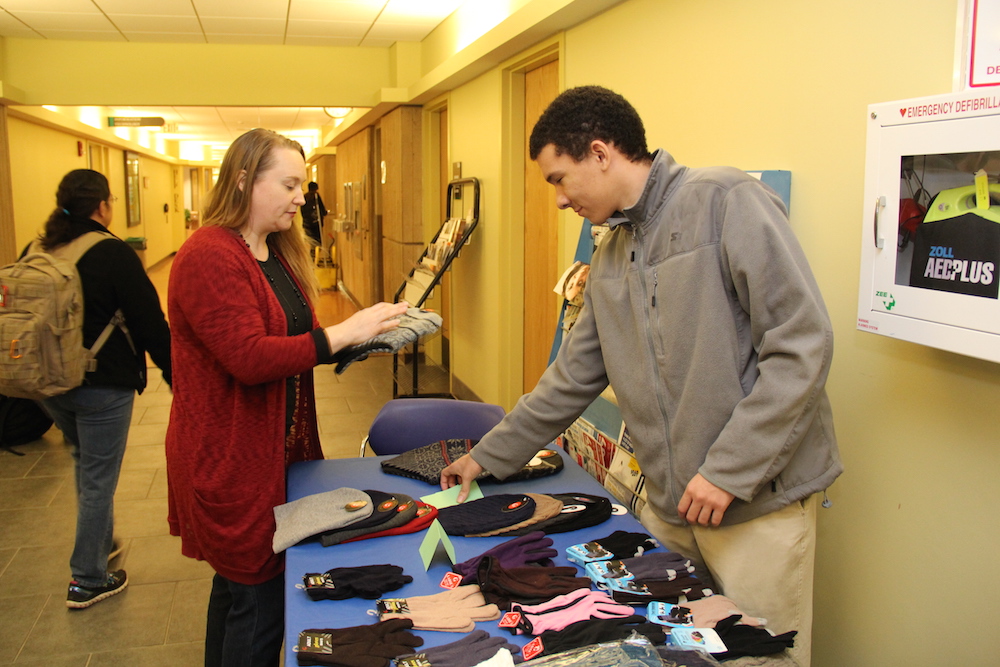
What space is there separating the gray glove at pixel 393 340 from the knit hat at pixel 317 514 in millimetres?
365

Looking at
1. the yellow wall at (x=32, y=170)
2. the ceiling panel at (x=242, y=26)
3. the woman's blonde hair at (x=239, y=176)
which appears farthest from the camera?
the yellow wall at (x=32, y=170)

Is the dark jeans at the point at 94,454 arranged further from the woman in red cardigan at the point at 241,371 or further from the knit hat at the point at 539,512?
the knit hat at the point at 539,512

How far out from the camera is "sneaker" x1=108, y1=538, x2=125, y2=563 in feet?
11.5

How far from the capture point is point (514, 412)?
2.04 m

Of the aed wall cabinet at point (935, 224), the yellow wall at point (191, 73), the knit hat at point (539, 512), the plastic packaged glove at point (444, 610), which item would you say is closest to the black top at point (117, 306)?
the knit hat at point (539, 512)

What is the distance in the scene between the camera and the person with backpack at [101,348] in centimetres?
283

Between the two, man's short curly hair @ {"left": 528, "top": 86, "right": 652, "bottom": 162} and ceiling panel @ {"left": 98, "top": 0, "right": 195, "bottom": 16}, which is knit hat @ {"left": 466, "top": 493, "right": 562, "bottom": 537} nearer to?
man's short curly hair @ {"left": 528, "top": 86, "right": 652, "bottom": 162}

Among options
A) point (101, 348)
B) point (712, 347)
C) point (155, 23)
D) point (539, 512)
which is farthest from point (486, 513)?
point (155, 23)

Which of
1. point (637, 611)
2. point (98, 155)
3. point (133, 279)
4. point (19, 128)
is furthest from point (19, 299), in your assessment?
point (98, 155)

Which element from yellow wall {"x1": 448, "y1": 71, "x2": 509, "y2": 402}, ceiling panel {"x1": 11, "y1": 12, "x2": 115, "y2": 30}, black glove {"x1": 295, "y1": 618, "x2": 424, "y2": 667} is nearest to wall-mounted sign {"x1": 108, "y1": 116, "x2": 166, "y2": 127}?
ceiling panel {"x1": 11, "y1": 12, "x2": 115, "y2": 30}

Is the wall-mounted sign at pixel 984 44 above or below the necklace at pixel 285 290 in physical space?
above

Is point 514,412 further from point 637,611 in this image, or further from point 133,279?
point 133,279

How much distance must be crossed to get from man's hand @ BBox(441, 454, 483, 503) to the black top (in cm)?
128

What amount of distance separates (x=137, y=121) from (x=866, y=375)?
427 inches
